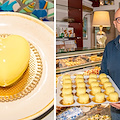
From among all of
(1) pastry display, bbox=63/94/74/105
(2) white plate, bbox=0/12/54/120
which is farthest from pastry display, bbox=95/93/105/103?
(2) white plate, bbox=0/12/54/120

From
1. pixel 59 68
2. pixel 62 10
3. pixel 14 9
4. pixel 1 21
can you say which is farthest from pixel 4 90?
pixel 62 10

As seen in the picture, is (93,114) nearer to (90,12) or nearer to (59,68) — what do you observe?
(59,68)

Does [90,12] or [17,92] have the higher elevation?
[90,12]

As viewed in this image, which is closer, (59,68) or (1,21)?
(1,21)

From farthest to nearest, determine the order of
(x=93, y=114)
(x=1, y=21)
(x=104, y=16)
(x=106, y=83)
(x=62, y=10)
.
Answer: (x=62, y=10) < (x=104, y=16) < (x=93, y=114) < (x=106, y=83) < (x=1, y=21)

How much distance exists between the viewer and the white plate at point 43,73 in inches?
20.4

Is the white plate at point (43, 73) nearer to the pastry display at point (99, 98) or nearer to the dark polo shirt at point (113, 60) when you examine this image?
the pastry display at point (99, 98)

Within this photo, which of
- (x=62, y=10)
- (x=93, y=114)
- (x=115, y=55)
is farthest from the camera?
(x=62, y=10)

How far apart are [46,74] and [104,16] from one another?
75.6 inches

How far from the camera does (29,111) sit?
52 cm

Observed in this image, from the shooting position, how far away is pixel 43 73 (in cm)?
59

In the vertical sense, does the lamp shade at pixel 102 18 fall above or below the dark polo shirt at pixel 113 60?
above

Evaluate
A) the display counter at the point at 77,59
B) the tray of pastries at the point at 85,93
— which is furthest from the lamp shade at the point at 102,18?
the tray of pastries at the point at 85,93

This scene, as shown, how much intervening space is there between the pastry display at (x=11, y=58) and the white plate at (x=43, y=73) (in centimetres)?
8
